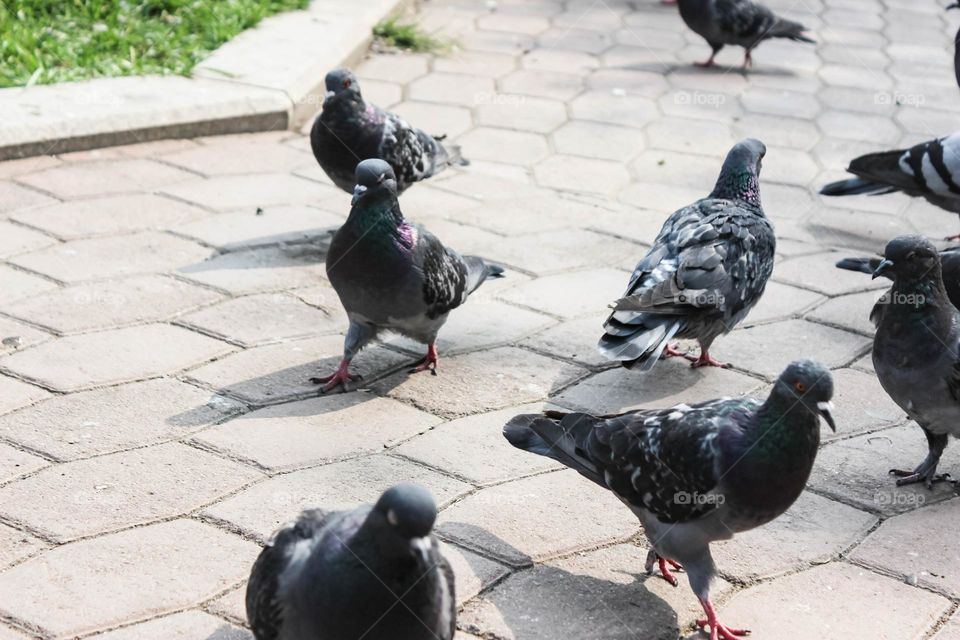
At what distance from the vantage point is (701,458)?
3.12 m

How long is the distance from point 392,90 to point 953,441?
4.45 meters

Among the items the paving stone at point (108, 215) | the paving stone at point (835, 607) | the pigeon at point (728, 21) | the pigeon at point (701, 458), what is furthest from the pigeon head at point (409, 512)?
the pigeon at point (728, 21)

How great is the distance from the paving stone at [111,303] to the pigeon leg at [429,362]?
96 centimetres

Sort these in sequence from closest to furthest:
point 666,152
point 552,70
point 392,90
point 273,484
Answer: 1. point 273,484
2. point 666,152
3. point 392,90
4. point 552,70

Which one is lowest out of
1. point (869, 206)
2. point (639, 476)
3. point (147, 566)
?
point (869, 206)

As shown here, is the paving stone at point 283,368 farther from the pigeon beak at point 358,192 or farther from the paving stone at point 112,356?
the pigeon beak at point 358,192

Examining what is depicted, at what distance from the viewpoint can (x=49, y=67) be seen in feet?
23.1

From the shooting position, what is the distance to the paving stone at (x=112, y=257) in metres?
5.11

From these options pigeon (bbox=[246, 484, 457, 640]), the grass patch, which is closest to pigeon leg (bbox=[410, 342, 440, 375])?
pigeon (bbox=[246, 484, 457, 640])

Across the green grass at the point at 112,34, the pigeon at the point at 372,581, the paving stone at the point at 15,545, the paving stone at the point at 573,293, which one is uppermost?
the pigeon at the point at 372,581

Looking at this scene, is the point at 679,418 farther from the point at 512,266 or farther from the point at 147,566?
the point at 512,266

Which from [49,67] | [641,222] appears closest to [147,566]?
[641,222]

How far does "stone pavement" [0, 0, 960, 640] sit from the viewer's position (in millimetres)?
3293

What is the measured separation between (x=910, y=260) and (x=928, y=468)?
0.68 m
